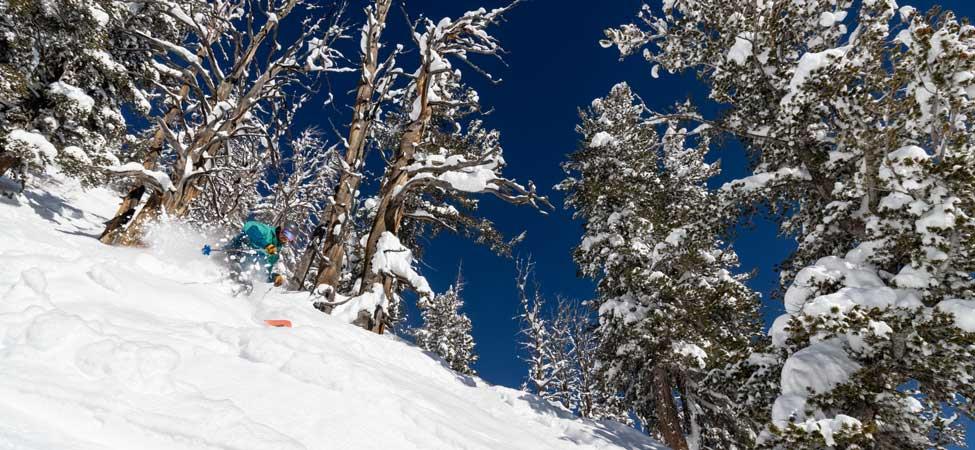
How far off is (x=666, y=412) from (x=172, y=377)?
12337 mm

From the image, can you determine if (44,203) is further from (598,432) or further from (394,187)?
(598,432)

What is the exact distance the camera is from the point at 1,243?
433 cm

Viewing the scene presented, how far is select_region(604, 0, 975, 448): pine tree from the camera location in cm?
497

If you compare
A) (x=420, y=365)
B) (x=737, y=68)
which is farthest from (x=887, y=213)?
(x=420, y=365)

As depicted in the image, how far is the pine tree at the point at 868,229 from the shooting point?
497 cm

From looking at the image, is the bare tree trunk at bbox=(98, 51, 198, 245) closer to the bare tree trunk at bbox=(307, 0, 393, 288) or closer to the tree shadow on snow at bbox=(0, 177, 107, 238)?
the tree shadow on snow at bbox=(0, 177, 107, 238)

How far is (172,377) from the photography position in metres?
2.92

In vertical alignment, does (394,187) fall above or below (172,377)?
above

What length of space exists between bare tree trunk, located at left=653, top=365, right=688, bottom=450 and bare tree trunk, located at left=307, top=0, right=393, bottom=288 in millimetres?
8845

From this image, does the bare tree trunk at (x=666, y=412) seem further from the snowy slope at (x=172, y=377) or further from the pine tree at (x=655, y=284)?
the snowy slope at (x=172, y=377)

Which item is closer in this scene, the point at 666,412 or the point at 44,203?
the point at 44,203

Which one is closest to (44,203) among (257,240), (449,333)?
(257,240)

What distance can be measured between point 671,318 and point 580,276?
11.6 ft

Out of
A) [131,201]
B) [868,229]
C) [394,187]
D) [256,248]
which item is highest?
[394,187]
